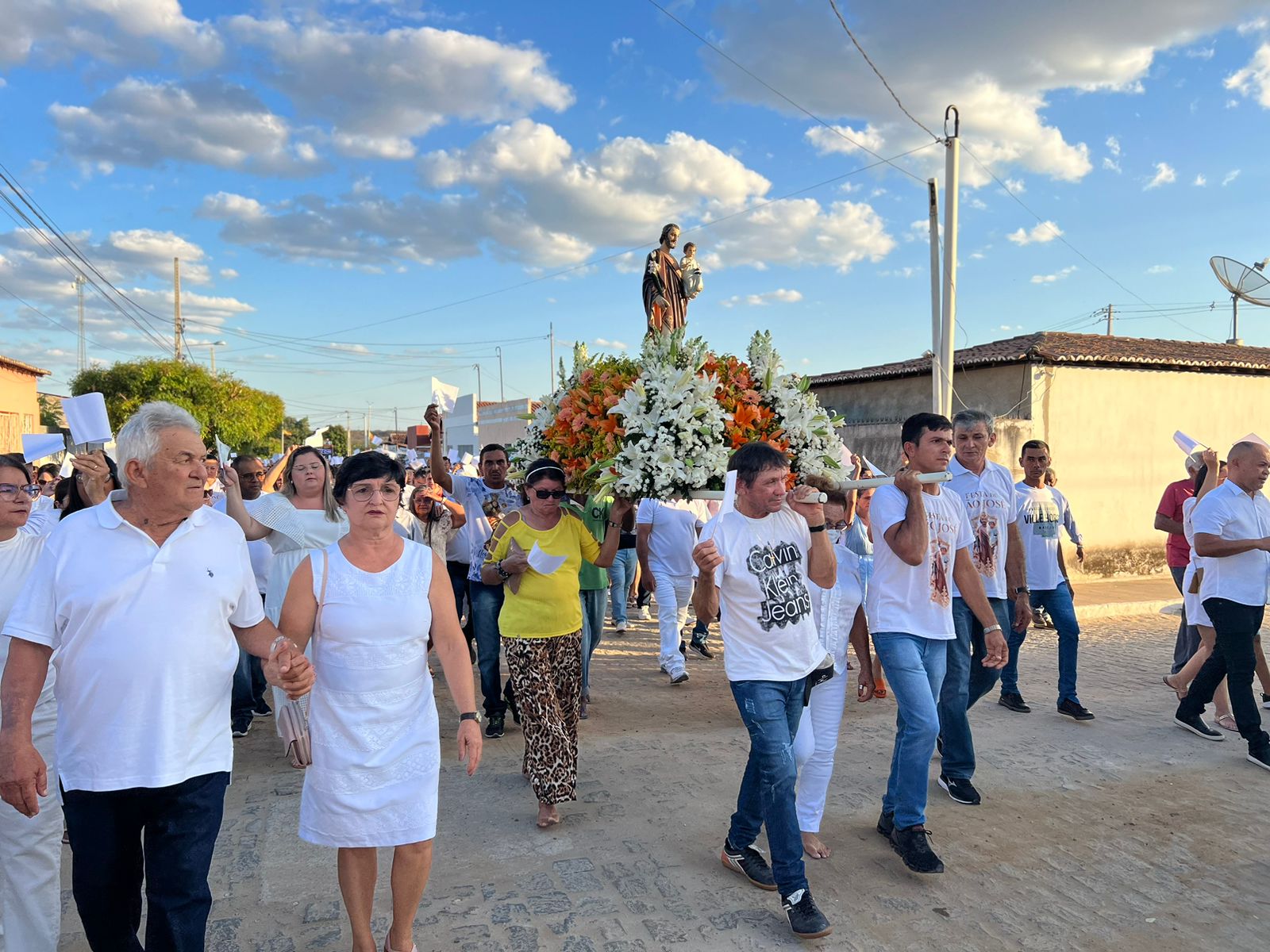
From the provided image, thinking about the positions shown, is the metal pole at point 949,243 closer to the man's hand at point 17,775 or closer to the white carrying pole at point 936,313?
the white carrying pole at point 936,313

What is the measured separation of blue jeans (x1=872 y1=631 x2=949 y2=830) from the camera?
4.08 m

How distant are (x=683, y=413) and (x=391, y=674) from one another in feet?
6.26

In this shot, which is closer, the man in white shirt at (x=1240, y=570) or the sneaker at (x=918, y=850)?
the sneaker at (x=918, y=850)

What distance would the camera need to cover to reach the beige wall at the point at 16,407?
30719 millimetres

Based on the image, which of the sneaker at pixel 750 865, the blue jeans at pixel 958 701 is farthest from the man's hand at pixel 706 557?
the blue jeans at pixel 958 701

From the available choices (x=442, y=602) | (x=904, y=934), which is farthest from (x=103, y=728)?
(x=904, y=934)

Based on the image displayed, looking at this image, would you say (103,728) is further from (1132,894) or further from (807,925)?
(1132,894)

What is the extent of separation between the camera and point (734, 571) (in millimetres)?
3805

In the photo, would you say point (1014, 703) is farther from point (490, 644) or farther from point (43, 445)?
point (43, 445)

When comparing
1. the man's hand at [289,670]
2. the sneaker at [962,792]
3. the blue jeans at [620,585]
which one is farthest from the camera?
the blue jeans at [620,585]

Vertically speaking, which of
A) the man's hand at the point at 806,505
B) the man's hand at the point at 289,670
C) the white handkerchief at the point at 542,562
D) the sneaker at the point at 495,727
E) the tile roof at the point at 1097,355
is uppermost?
the tile roof at the point at 1097,355

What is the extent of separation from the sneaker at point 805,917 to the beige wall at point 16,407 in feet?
108

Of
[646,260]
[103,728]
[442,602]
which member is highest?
[646,260]

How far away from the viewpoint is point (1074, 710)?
6.62m
